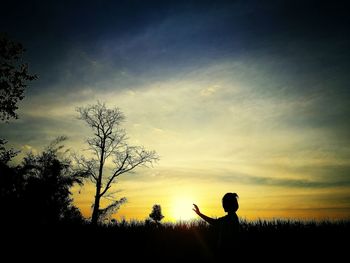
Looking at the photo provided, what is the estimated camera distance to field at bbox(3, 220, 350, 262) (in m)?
8.60

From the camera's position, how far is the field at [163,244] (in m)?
8.60

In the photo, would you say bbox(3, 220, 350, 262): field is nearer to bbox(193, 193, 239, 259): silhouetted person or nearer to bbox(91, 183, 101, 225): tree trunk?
bbox(193, 193, 239, 259): silhouetted person

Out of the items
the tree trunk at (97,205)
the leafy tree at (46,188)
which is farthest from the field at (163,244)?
the tree trunk at (97,205)

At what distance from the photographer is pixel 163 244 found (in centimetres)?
983

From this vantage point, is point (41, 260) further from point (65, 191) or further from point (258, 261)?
point (65, 191)

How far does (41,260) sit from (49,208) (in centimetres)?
1293

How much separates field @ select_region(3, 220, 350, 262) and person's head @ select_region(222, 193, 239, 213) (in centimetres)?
337

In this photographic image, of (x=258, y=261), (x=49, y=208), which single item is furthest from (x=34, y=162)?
(x=258, y=261)

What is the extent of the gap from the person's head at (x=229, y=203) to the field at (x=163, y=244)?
3373 millimetres

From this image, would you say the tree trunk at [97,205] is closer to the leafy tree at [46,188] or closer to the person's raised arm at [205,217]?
the leafy tree at [46,188]

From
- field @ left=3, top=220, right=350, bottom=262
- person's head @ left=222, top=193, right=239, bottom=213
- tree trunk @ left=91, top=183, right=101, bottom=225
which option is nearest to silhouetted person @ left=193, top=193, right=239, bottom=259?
person's head @ left=222, top=193, right=239, bottom=213

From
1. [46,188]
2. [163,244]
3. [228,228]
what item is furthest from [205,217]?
[46,188]

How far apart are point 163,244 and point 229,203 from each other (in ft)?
18.1

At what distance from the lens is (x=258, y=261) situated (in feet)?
27.5
